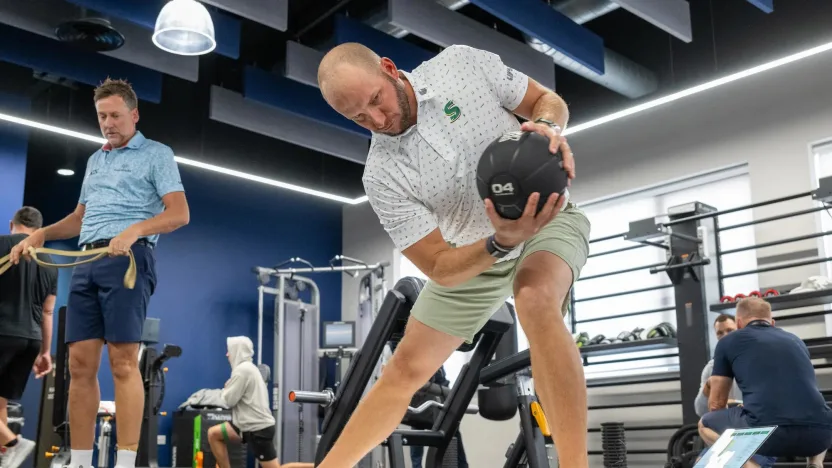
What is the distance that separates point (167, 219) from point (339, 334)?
6108 millimetres

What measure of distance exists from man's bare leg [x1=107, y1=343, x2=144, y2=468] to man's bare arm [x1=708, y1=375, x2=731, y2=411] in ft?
10.2

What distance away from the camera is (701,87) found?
675cm

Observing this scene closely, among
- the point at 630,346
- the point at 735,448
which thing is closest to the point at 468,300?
the point at 735,448

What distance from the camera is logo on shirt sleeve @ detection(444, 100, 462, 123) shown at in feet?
6.30

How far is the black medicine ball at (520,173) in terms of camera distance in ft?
4.93

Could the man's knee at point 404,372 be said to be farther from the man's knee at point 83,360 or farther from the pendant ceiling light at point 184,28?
the pendant ceiling light at point 184,28

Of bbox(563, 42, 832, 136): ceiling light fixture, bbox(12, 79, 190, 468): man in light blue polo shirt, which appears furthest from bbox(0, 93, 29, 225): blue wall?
bbox(563, 42, 832, 136): ceiling light fixture

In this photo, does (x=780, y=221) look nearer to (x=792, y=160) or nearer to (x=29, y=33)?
(x=792, y=160)

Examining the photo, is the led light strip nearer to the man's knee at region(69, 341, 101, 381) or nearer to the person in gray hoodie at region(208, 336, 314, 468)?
A: the person in gray hoodie at region(208, 336, 314, 468)

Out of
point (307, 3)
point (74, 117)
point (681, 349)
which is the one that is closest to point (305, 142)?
point (307, 3)

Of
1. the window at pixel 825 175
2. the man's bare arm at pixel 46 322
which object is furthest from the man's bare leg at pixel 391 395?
the window at pixel 825 175

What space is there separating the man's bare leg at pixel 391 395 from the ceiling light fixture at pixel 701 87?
3672 mm

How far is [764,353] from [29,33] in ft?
19.3

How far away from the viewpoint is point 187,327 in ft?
29.7
